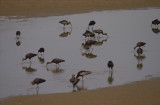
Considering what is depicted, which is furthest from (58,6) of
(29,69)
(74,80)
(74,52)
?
(74,80)

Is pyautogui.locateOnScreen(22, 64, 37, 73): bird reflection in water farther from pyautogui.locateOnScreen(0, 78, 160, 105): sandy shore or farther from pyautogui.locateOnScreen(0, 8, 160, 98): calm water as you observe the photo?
pyautogui.locateOnScreen(0, 78, 160, 105): sandy shore

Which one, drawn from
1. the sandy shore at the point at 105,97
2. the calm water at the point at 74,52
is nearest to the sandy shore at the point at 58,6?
the calm water at the point at 74,52

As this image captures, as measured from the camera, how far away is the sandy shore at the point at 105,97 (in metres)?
9.92

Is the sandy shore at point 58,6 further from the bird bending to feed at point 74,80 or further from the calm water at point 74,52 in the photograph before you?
the bird bending to feed at point 74,80

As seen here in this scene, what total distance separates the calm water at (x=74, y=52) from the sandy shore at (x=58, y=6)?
1744 millimetres

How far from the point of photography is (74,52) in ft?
53.0

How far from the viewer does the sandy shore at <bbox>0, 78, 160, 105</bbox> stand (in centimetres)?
992

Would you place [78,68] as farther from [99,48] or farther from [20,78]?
[99,48]

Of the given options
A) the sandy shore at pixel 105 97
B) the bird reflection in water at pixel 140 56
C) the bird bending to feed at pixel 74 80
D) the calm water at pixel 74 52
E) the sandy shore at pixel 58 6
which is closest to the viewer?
the sandy shore at pixel 105 97

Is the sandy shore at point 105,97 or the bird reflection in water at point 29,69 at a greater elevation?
the bird reflection in water at point 29,69

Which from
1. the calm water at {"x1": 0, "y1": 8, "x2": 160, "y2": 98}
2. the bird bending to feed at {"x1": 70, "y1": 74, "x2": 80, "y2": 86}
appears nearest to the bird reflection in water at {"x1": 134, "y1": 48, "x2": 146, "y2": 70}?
the calm water at {"x1": 0, "y1": 8, "x2": 160, "y2": 98}

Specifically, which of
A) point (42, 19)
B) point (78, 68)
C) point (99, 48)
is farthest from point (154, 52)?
point (42, 19)

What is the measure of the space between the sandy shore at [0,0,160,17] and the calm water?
1744 mm

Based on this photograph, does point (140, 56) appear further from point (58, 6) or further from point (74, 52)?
point (58, 6)
